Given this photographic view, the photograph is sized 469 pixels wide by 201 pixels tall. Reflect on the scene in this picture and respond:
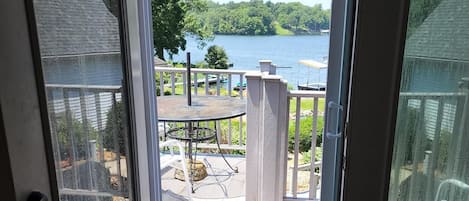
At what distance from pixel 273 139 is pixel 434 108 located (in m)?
1.59

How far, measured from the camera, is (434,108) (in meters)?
0.89

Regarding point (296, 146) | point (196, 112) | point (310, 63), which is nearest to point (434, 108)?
point (296, 146)

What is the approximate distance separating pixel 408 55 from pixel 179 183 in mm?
2643

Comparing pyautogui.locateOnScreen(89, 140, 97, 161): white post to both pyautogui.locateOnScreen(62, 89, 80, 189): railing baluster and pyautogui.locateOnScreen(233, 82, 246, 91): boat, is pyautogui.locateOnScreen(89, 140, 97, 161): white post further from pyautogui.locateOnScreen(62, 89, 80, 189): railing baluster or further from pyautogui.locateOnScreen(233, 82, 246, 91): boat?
pyautogui.locateOnScreen(233, 82, 246, 91): boat

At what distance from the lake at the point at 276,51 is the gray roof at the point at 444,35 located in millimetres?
3420

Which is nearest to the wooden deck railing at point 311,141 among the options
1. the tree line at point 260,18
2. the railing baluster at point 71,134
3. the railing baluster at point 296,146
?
the railing baluster at point 296,146

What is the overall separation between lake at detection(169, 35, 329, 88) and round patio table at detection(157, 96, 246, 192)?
1297 millimetres

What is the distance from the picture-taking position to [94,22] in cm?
100

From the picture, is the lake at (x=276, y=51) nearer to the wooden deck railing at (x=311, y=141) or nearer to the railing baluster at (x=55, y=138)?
the wooden deck railing at (x=311, y=141)

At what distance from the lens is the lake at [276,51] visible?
455 cm

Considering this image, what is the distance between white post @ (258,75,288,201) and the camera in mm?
2355

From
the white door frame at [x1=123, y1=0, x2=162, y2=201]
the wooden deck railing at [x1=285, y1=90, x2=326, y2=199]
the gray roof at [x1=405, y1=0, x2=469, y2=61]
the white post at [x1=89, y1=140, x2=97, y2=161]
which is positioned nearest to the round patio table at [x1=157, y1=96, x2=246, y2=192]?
the wooden deck railing at [x1=285, y1=90, x2=326, y2=199]

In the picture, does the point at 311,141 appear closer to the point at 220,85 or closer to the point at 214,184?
the point at 214,184

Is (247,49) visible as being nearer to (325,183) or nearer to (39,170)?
(325,183)
